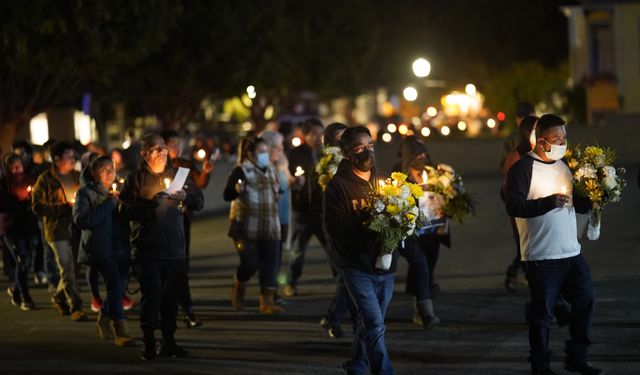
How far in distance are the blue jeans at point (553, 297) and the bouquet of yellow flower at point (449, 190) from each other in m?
3.05

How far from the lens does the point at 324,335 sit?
11.0 meters

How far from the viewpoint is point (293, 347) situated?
34.2ft

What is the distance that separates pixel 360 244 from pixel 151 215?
226cm

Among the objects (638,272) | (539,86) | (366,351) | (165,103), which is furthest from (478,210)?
(165,103)

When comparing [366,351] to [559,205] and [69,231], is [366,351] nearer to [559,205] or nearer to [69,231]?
[559,205]

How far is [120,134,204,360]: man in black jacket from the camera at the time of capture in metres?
9.91

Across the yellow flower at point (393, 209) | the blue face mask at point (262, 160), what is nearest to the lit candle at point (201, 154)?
the blue face mask at point (262, 160)

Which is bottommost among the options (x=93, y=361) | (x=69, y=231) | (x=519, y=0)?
(x=93, y=361)

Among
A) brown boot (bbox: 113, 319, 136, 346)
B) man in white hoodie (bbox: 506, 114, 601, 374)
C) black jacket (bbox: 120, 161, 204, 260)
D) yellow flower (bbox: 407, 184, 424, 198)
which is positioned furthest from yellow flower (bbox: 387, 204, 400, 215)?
brown boot (bbox: 113, 319, 136, 346)

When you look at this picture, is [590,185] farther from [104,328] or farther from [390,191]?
[104,328]

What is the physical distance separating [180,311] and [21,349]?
Result: 2.28 metres

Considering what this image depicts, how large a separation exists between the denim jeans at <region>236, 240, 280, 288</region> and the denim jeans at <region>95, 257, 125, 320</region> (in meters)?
1.63

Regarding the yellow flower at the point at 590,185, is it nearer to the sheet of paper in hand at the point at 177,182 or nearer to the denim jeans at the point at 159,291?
the sheet of paper in hand at the point at 177,182

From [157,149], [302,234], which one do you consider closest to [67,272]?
[302,234]
